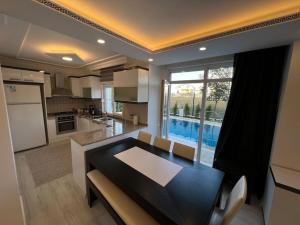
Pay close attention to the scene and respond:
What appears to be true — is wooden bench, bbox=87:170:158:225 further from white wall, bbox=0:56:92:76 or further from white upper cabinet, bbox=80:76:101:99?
white wall, bbox=0:56:92:76

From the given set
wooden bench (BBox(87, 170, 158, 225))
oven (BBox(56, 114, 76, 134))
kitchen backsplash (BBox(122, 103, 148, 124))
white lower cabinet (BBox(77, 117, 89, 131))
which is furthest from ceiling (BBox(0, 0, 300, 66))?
oven (BBox(56, 114, 76, 134))

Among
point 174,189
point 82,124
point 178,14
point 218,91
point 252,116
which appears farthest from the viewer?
point 82,124

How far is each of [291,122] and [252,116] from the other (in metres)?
0.54

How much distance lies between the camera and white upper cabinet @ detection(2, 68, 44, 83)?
3.07 meters

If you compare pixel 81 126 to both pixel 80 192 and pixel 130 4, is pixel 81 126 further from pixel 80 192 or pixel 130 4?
pixel 130 4

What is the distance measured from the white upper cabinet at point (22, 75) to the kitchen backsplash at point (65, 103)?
111 centimetres

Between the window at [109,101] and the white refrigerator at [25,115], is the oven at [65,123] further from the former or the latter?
the window at [109,101]

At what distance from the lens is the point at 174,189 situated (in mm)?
1299

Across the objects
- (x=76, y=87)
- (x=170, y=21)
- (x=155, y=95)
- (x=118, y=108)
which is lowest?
(x=118, y=108)

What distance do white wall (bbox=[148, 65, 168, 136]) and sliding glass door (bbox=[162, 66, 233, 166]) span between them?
0.72 feet

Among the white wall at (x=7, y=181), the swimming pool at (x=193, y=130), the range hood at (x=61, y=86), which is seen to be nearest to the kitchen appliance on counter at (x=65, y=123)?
the range hood at (x=61, y=86)

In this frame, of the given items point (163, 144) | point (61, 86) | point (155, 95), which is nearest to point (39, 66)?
point (61, 86)

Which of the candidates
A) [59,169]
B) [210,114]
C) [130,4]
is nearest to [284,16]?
[130,4]

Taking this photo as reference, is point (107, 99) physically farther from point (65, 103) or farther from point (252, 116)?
point (252, 116)
